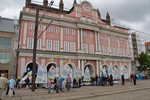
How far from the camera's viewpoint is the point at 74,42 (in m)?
29.3

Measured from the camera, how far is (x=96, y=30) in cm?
3216

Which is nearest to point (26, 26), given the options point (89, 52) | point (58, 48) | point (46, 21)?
point (46, 21)

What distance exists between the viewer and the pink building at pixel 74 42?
80.6 feet


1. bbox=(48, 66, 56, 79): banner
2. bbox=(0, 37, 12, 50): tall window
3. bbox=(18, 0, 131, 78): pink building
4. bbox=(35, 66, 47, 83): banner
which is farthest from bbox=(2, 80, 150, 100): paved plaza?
bbox=(0, 37, 12, 50): tall window

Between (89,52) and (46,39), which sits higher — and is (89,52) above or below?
below

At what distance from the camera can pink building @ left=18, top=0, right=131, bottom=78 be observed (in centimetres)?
2456

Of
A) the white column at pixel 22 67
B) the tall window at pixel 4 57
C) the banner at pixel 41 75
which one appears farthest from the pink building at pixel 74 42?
the tall window at pixel 4 57

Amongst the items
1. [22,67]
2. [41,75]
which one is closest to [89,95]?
[41,75]

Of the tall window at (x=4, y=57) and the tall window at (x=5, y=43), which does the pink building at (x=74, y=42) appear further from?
the tall window at (x=5, y=43)

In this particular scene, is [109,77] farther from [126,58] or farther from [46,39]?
[126,58]

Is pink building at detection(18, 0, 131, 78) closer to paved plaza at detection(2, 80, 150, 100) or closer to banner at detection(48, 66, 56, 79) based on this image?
banner at detection(48, 66, 56, 79)

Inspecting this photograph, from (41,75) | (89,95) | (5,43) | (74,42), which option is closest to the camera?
(89,95)

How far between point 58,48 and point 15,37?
12.9 meters

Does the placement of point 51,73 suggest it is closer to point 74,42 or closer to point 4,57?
point 74,42
